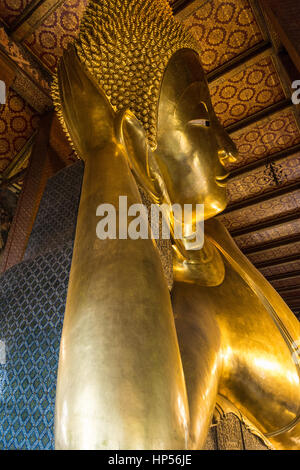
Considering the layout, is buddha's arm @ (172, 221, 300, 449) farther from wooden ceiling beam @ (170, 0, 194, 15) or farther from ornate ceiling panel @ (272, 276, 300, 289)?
ornate ceiling panel @ (272, 276, 300, 289)

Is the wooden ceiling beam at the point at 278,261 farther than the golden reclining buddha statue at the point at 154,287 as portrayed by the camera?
Yes

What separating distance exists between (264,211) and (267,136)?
1.25m

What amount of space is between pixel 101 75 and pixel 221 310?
0.53 metres

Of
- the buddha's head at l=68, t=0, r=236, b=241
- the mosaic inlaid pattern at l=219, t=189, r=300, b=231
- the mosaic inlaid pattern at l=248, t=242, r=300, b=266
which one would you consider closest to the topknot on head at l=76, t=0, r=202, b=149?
the buddha's head at l=68, t=0, r=236, b=241

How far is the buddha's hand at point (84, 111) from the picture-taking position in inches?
Answer: 23.7

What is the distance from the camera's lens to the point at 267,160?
3477 mm

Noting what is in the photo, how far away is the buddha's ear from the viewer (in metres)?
0.60

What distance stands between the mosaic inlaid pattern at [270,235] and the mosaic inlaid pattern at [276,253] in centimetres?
19

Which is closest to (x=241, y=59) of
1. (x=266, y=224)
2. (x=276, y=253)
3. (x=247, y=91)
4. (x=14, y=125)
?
(x=247, y=91)

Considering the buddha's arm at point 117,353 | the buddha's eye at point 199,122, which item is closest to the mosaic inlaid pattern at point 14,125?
the buddha's eye at point 199,122

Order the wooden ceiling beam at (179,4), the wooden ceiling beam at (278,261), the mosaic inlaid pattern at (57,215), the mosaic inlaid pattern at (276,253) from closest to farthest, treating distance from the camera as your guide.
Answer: the mosaic inlaid pattern at (57,215) < the wooden ceiling beam at (179,4) < the mosaic inlaid pattern at (276,253) < the wooden ceiling beam at (278,261)

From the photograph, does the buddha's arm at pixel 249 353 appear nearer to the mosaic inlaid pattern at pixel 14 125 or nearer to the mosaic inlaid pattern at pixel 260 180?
the mosaic inlaid pattern at pixel 14 125
